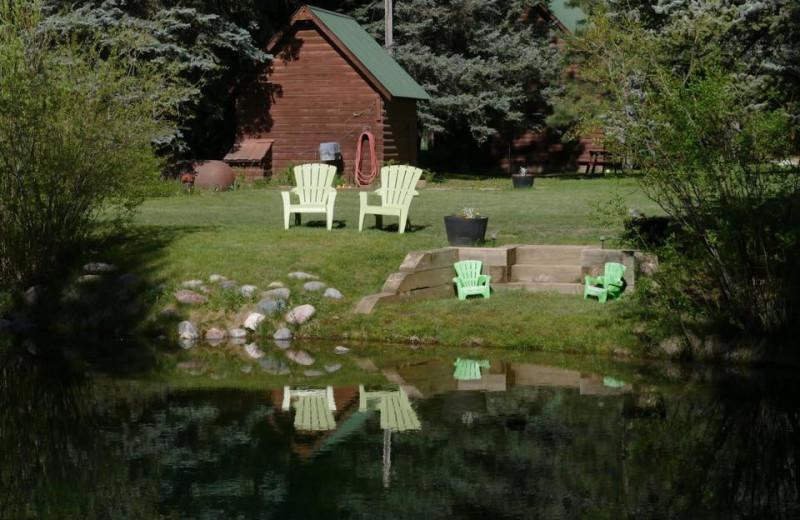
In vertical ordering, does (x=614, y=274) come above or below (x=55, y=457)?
above

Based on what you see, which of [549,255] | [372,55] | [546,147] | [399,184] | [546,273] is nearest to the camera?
[546,273]

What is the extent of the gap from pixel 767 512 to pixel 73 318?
792 centimetres

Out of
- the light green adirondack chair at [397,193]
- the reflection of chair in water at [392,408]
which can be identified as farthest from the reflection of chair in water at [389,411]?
the light green adirondack chair at [397,193]

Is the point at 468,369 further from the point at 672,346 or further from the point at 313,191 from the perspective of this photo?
the point at 313,191

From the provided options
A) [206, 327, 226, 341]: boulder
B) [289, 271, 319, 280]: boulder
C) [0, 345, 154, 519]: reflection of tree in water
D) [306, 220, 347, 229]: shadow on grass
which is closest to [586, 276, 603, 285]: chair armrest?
[289, 271, 319, 280]: boulder

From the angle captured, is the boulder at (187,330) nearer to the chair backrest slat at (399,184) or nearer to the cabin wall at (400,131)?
the chair backrest slat at (399,184)

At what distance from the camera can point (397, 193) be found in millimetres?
14312

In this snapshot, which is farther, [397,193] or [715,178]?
[397,193]

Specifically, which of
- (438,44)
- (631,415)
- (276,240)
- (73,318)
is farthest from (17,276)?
(438,44)

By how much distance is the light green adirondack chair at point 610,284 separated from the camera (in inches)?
449

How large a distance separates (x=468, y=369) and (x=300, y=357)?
5.41ft

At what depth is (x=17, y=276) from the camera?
12.5 meters

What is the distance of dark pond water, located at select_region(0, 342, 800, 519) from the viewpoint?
644 cm

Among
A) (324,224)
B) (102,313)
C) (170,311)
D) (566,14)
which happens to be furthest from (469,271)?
(566,14)
